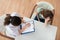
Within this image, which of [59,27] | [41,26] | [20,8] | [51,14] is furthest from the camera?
[20,8]

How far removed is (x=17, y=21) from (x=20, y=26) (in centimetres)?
12

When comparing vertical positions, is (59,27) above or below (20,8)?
below

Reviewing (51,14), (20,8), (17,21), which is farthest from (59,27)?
(17,21)

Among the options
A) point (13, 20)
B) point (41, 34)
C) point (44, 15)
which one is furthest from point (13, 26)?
point (44, 15)

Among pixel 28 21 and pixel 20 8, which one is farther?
pixel 20 8

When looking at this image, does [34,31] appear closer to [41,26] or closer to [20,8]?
[41,26]

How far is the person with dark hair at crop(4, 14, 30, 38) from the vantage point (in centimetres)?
178

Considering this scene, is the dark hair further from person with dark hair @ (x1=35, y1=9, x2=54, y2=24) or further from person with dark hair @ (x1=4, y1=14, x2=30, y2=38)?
person with dark hair @ (x1=35, y1=9, x2=54, y2=24)

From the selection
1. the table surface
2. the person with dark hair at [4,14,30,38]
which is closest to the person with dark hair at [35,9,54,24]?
the table surface

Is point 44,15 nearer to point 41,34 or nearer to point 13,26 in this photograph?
point 41,34

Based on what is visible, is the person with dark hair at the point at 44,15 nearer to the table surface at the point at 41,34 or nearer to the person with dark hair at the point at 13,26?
the table surface at the point at 41,34

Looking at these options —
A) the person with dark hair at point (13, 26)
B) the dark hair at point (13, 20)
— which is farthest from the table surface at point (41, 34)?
the dark hair at point (13, 20)

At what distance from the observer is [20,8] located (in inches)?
119

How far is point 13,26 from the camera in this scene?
1780 millimetres
